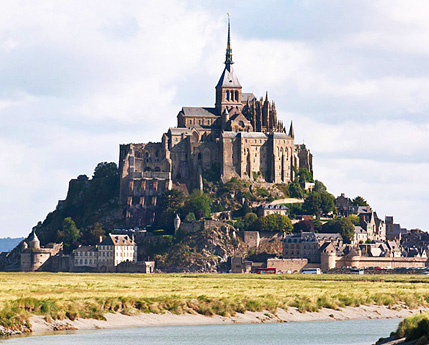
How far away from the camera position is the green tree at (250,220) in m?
162

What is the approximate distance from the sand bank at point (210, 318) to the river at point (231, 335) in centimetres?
111

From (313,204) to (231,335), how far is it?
4250 inches

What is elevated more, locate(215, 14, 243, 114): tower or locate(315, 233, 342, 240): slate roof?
locate(215, 14, 243, 114): tower

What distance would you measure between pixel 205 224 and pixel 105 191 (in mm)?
22746

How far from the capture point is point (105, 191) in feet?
569

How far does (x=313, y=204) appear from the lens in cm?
16812

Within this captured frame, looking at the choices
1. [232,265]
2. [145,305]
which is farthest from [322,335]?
[232,265]

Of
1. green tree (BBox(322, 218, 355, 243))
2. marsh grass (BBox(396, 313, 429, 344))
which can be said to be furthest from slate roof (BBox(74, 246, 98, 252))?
marsh grass (BBox(396, 313, 429, 344))

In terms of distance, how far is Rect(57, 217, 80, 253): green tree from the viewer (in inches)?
6506

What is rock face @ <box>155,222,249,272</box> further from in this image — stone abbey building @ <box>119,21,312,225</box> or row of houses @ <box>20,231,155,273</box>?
stone abbey building @ <box>119,21,312,225</box>

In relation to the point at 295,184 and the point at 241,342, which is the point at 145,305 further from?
the point at 295,184

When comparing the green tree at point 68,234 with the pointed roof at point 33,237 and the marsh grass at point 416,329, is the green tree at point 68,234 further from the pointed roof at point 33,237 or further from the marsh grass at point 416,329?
the marsh grass at point 416,329

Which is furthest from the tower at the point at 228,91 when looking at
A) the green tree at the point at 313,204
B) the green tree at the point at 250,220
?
the green tree at the point at 250,220

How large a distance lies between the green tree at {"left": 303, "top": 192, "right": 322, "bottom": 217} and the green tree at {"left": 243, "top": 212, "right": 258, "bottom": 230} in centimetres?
1071
